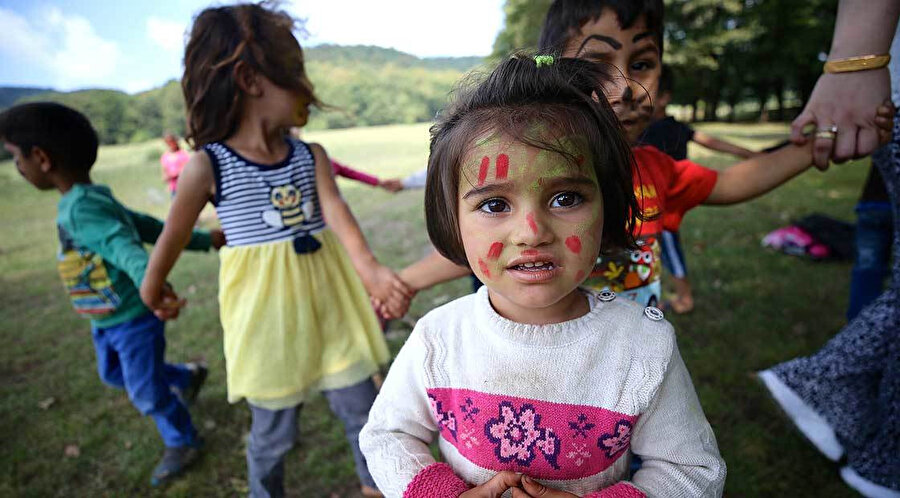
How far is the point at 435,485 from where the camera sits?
1.12m

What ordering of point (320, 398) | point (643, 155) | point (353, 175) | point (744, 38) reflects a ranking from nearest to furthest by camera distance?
point (643, 155) → point (320, 398) → point (353, 175) → point (744, 38)

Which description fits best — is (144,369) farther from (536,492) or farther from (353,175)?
(536,492)

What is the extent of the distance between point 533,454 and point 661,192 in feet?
3.14

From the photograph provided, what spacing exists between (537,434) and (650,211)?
0.80m

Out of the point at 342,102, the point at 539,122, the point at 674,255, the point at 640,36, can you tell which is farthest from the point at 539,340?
the point at 342,102

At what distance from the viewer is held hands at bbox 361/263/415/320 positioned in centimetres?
175

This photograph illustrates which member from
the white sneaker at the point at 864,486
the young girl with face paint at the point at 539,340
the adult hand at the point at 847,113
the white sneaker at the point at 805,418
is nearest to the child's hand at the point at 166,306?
the young girl with face paint at the point at 539,340

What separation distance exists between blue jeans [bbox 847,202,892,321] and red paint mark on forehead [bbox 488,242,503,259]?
2.91m

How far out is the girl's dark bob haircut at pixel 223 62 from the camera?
194 cm

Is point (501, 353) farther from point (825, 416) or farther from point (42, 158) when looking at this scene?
point (42, 158)

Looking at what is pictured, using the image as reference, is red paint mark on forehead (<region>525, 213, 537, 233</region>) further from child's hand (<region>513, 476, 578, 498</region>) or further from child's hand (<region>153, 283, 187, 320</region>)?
child's hand (<region>153, 283, 187, 320</region>)

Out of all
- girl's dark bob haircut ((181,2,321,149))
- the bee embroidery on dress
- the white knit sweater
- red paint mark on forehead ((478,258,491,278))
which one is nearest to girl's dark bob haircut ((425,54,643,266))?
red paint mark on forehead ((478,258,491,278))

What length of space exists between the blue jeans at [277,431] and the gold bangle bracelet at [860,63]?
82.0 inches

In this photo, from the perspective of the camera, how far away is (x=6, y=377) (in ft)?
13.4
